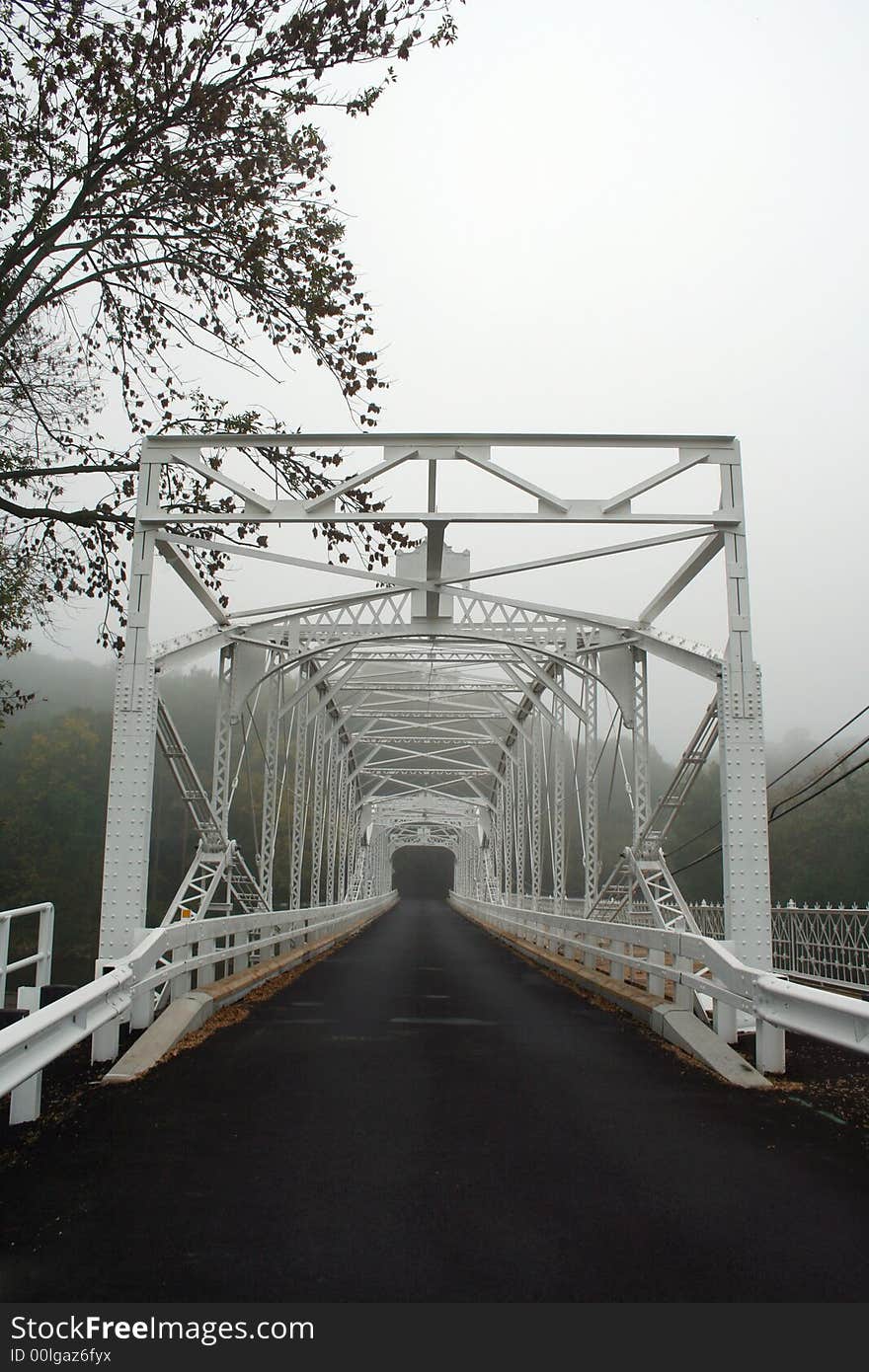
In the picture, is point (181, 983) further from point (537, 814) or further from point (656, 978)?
point (537, 814)

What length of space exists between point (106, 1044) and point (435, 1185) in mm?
4297

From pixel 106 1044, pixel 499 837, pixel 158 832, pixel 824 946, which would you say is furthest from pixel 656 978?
pixel 158 832

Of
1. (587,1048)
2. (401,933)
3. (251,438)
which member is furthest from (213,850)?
(401,933)

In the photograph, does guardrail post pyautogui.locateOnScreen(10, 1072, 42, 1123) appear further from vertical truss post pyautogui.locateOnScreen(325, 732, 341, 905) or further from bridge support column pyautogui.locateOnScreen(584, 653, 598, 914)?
vertical truss post pyautogui.locateOnScreen(325, 732, 341, 905)

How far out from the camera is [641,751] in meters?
16.8

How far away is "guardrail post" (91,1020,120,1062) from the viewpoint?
8.55 metres

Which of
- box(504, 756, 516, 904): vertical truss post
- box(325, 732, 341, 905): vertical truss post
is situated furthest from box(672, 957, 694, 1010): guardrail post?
box(504, 756, 516, 904): vertical truss post

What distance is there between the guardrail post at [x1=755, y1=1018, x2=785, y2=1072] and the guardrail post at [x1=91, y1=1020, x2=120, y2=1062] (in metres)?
4.59

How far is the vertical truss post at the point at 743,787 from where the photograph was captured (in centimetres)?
1015

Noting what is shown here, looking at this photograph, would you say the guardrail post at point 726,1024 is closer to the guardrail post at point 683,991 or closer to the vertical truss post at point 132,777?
the guardrail post at point 683,991

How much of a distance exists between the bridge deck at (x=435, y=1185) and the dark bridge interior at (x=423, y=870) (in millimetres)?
124656

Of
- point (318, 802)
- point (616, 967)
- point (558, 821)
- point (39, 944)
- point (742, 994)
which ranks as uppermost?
point (318, 802)

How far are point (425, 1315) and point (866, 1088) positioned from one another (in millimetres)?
5438

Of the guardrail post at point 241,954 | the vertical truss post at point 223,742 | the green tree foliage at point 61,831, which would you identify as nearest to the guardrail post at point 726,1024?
the guardrail post at point 241,954
